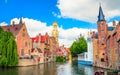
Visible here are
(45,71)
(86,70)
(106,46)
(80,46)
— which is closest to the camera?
(45,71)

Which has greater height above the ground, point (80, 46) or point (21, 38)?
point (21, 38)

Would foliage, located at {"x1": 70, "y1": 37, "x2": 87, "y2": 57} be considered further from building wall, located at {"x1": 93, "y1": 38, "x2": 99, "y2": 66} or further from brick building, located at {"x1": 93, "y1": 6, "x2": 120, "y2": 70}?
brick building, located at {"x1": 93, "y1": 6, "x2": 120, "y2": 70}

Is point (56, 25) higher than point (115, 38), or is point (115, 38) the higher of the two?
point (56, 25)

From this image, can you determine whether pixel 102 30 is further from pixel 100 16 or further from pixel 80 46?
pixel 80 46

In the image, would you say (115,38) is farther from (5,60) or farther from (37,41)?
(37,41)

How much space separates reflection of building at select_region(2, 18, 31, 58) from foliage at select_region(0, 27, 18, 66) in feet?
36.7

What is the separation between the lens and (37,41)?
89.4 meters

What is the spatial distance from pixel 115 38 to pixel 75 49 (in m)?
64.2

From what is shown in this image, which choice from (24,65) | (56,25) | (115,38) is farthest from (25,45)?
(56,25)

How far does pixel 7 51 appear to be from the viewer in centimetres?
5588

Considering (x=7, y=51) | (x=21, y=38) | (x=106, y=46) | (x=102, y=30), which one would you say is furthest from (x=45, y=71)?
(x=21, y=38)

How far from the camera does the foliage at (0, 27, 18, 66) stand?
182ft

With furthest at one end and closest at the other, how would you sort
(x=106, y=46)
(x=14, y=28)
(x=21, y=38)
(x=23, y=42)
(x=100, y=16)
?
(x=14, y=28) < (x=23, y=42) < (x=21, y=38) < (x=100, y=16) < (x=106, y=46)

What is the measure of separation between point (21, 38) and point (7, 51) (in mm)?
15304
